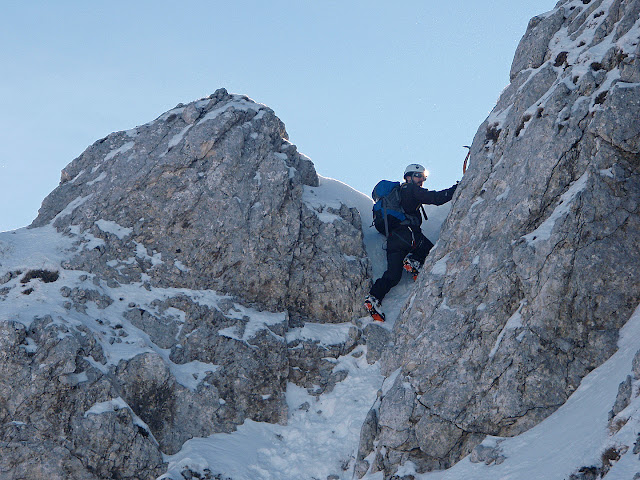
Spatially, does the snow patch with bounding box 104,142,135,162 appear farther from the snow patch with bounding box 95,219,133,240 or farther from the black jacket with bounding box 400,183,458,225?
the black jacket with bounding box 400,183,458,225

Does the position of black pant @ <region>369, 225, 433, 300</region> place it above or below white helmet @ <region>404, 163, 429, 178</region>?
below

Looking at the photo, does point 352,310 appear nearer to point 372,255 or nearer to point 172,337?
point 372,255

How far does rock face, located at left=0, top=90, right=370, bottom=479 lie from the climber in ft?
2.17

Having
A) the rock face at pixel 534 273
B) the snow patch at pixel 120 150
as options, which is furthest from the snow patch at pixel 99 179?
the rock face at pixel 534 273

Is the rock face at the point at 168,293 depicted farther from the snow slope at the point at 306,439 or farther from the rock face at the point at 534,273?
the rock face at the point at 534,273

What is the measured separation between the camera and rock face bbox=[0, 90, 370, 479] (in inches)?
504

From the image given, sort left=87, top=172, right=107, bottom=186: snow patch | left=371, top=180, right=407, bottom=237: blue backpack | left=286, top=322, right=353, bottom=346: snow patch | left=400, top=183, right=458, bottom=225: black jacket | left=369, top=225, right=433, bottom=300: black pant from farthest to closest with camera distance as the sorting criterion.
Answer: left=87, top=172, right=107, bottom=186: snow patch < left=371, top=180, right=407, bottom=237: blue backpack < left=400, top=183, right=458, bottom=225: black jacket < left=369, top=225, right=433, bottom=300: black pant < left=286, top=322, right=353, bottom=346: snow patch

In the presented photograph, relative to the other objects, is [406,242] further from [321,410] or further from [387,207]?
[321,410]

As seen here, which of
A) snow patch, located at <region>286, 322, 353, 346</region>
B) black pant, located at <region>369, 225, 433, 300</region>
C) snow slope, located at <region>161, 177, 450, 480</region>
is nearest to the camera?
snow slope, located at <region>161, 177, 450, 480</region>

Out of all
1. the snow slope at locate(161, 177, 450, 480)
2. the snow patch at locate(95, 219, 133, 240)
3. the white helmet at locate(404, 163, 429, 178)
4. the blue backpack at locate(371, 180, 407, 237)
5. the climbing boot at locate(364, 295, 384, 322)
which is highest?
the white helmet at locate(404, 163, 429, 178)

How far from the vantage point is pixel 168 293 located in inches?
632

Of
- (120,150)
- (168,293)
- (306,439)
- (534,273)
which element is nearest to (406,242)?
(534,273)

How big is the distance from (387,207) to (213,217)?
4768 mm

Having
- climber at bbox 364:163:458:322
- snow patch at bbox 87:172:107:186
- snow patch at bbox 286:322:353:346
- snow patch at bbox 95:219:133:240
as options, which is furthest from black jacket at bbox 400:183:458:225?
snow patch at bbox 87:172:107:186
